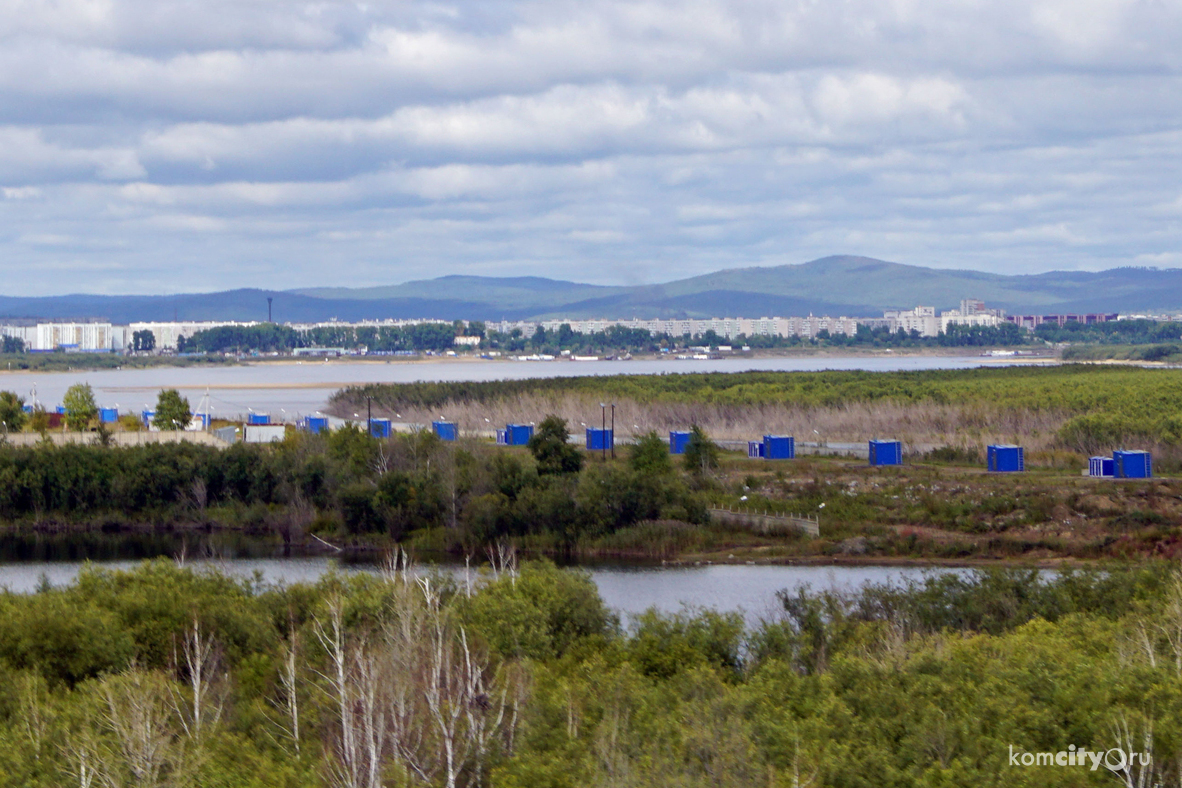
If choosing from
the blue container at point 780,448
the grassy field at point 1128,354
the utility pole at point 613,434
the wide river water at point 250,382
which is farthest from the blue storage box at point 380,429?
the grassy field at point 1128,354

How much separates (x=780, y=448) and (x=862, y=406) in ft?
55.0

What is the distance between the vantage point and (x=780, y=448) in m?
53.6

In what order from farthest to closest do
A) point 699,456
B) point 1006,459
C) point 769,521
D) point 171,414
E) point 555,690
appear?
point 171,414
point 699,456
point 1006,459
point 769,521
point 555,690

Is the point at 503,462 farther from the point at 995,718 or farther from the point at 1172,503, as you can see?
the point at 995,718

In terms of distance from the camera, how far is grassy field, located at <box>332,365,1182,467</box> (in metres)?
56.5

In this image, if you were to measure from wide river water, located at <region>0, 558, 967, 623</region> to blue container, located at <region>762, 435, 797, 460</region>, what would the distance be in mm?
14681

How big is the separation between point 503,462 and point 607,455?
9.30m

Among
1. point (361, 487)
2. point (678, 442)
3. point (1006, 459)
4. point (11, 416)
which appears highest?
point (11, 416)

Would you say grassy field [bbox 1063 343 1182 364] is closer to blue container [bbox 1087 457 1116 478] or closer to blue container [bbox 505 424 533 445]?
blue container [bbox 505 424 533 445]

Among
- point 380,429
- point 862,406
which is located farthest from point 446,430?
point 862,406

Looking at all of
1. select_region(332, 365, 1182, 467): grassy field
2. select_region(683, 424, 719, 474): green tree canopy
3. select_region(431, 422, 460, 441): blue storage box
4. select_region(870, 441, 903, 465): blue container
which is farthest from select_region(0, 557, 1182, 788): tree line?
select_region(431, 422, 460, 441): blue storage box

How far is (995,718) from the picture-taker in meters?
15.7

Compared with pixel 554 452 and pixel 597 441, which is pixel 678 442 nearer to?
pixel 597 441

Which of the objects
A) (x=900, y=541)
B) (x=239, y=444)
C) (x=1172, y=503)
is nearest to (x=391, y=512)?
(x=239, y=444)
